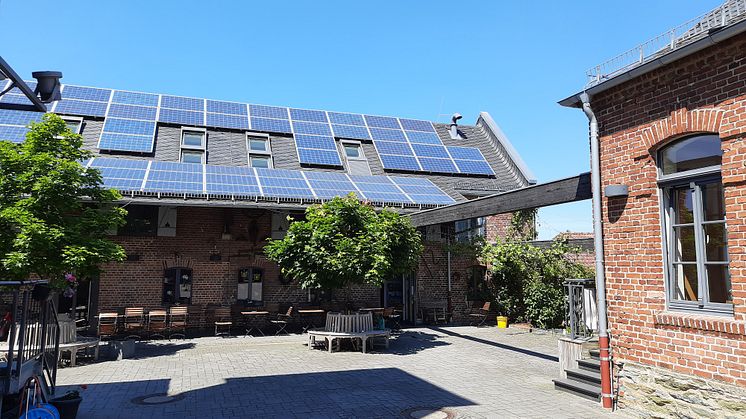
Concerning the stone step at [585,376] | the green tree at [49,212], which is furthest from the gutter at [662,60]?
the green tree at [49,212]

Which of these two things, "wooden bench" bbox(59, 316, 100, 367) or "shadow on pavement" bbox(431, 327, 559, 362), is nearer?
"wooden bench" bbox(59, 316, 100, 367)

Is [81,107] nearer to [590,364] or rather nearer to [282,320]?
[282,320]

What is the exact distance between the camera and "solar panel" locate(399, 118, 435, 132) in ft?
73.8

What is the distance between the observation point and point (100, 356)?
11281 mm

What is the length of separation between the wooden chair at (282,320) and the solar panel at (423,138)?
31.1ft

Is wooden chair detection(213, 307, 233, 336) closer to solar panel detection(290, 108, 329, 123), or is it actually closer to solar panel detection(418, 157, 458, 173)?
solar panel detection(418, 157, 458, 173)

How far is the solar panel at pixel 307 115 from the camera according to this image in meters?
20.9

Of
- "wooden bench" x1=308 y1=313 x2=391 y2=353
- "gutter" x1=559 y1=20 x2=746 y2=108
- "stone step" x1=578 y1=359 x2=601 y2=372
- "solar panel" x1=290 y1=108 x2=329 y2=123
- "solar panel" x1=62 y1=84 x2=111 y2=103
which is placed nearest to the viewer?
"gutter" x1=559 y1=20 x2=746 y2=108

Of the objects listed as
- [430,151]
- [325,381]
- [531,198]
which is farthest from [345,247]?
[430,151]

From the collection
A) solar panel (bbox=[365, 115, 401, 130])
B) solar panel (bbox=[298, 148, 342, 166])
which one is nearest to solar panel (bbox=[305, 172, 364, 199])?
solar panel (bbox=[298, 148, 342, 166])

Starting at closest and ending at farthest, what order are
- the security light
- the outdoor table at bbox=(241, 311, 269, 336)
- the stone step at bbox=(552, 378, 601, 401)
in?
the security light < the stone step at bbox=(552, 378, 601, 401) < the outdoor table at bbox=(241, 311, 269, 336)

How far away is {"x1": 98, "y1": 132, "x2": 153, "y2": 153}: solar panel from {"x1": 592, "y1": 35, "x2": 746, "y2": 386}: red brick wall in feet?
45.7

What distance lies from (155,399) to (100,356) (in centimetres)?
473

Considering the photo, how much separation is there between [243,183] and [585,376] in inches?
411
